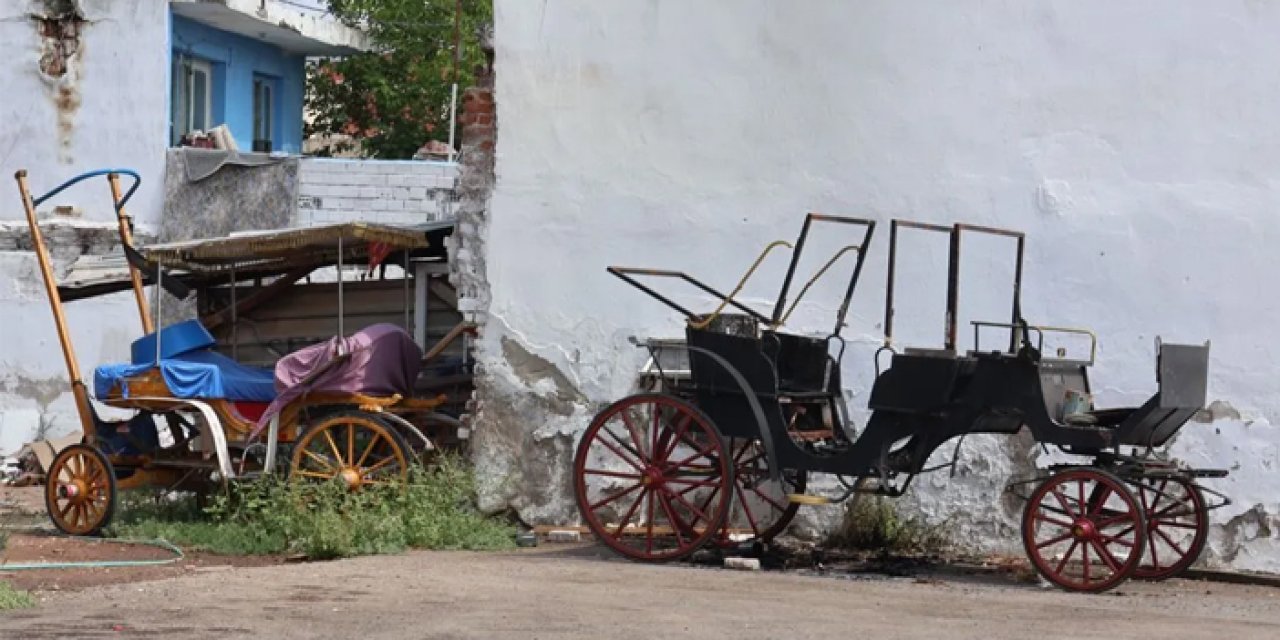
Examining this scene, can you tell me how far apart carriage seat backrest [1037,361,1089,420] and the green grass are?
3.64m

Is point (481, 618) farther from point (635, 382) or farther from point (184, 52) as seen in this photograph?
point (184, 52)

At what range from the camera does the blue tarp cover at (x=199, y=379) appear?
12148 millimetres

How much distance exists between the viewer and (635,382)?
1198 centimetres

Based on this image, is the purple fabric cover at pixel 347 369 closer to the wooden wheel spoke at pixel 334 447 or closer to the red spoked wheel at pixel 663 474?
the wooden wheel spoke at pixel 334 447

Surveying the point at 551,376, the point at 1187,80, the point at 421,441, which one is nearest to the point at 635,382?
the point at 551,376

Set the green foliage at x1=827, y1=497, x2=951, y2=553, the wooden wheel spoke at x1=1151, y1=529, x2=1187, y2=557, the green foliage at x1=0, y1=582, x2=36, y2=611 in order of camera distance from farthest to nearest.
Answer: the green foliage at x1=827, y1=497, x2=951, y2=553 < the wooden wheel spoke at x1=1151, y1=529, x2=1187, y2=557 < the green foliage at x1=0, y1=582, x2=36, y2=611

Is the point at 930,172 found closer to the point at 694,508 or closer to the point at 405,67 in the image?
the point at 694,508

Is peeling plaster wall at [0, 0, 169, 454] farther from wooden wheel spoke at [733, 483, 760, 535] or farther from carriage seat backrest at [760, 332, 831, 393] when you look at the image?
carriage seat backrest at [760, 332, 831, 393]

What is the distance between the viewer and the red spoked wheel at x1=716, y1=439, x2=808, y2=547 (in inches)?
421

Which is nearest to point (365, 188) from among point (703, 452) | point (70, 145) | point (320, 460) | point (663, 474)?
point (70, 145)

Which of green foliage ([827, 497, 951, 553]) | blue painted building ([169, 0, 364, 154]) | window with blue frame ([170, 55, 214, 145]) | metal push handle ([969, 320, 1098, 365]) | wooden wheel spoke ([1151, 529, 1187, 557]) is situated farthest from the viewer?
window with blue frame ([170, 55, 214, 145])

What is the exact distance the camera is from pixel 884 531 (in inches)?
443

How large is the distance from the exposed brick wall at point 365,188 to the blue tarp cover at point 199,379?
23.2ft


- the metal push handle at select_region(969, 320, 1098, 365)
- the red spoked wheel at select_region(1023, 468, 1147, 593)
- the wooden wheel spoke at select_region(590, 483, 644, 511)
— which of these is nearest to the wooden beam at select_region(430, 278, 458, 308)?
the wooden wheel spoke at select_region(590, 483, 644, 511)
